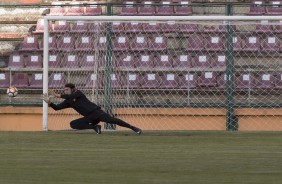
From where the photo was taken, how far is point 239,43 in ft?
68.8

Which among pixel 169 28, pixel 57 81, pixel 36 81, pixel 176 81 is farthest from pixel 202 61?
pixel 36 81

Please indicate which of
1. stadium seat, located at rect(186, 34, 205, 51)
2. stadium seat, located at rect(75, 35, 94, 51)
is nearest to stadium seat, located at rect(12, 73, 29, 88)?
stadium seat, located at rect(75, 35, 94, 51)

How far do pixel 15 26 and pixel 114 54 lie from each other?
12.7 feet

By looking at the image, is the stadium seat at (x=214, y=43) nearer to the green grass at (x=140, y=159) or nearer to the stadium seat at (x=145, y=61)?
the stadium seat at (x=145, y=61)

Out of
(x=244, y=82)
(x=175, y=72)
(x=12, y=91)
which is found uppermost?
(x=175, y=72)

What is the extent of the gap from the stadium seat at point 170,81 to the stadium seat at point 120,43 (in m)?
1.05

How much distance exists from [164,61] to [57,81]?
230 centimetres

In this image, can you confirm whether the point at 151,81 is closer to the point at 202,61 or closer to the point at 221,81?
Answer: the point at 202,61

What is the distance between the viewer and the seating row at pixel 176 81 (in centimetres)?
2052

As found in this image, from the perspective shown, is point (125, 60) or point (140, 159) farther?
point (125, 60)

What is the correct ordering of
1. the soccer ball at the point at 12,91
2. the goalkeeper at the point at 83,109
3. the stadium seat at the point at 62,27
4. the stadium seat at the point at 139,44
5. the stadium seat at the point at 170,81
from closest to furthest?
the goalkeeper at the point at 83,109
the soccer ball at the point at 12,91
the stadium seat at the point at 170,81
the stadium seat at the point at 139,44
the stadium seat at the point at 62,27

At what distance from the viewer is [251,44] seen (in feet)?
69.3

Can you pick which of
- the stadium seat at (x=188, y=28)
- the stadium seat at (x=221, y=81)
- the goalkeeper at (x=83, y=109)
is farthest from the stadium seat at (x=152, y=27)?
the goalkeeper at (x=83, y=109)

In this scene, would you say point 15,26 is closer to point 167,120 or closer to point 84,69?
point 84,69
